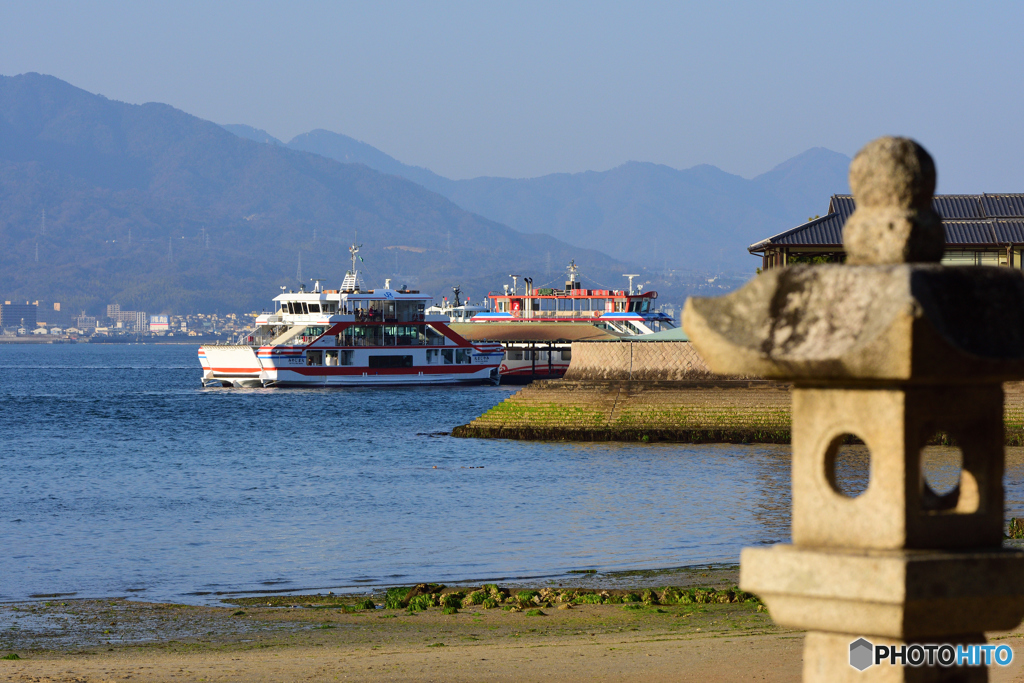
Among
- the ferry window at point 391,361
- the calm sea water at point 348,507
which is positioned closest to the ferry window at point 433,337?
the ferry window at point 391,361

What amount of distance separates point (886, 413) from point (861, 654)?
2.58 feet

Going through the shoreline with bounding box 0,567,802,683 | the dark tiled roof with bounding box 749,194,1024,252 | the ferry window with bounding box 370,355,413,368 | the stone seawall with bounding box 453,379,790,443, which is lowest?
the shoreline with bounding box 0,567,802,683

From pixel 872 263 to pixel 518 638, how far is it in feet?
30.7

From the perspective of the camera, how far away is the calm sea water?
19297 millimetres

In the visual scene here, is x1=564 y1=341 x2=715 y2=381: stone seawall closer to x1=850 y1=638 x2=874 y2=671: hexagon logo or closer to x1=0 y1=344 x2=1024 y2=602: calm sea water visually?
x1=0 y1=344 x2=1024 y2=602: calm sea water

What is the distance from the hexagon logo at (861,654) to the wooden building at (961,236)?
33010 millimetres

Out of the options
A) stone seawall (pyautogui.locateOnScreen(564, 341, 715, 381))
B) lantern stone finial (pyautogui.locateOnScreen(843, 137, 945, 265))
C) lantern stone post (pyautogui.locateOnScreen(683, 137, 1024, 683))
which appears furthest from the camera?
stone seawall (pyautogui.locateOnScreen(564, 341, 715, 381))

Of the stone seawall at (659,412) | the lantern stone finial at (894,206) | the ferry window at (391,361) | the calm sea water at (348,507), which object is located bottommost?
the calm sea water at (348,507)

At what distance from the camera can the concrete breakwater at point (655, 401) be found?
38.0m

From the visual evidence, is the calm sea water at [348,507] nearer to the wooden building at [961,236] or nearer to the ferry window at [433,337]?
the wooden building at [961,236]

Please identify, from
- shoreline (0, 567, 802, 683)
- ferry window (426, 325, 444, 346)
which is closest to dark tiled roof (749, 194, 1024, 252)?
shoreline (0, 567, 802, 683)

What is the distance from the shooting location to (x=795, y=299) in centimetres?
380

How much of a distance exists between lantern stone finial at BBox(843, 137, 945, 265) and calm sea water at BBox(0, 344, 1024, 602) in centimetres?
1456

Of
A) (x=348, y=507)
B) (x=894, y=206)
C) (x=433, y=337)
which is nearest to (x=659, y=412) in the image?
(x=348, y=507)
